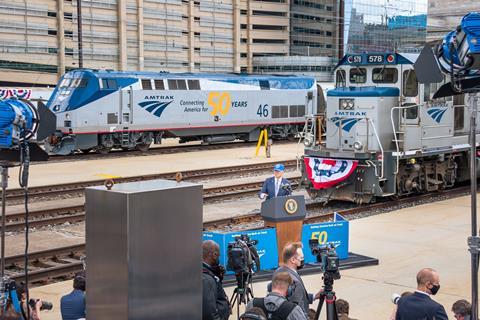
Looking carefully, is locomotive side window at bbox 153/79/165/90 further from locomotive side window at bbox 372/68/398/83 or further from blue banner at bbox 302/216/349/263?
blue banner at bbox 302/216/349/263

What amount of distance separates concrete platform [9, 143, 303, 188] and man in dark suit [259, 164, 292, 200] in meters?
9.43

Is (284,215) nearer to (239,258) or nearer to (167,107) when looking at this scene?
(239,258)

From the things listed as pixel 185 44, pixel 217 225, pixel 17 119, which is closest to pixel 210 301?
pixel 17 119

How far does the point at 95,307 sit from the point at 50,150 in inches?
1055

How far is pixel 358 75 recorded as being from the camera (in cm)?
1842

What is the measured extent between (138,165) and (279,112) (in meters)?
12.9

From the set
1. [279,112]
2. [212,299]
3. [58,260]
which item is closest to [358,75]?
[58,260]

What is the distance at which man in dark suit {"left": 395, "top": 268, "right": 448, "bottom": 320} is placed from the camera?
6.57 m

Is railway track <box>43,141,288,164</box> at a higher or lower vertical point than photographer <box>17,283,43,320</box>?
higher

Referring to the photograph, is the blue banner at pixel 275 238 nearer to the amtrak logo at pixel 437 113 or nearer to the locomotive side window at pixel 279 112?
the amtrak logo at pixel 437 113

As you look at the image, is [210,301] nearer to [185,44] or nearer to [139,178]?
[139,178]

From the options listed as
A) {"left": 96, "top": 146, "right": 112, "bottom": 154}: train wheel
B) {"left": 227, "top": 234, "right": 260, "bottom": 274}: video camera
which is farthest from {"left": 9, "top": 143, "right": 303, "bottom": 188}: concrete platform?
{"left": 227, "top": 234, "right": 260, "bottom": 274}: video camera

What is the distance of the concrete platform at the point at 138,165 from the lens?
80.5ft

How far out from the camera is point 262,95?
37625 millimetres
